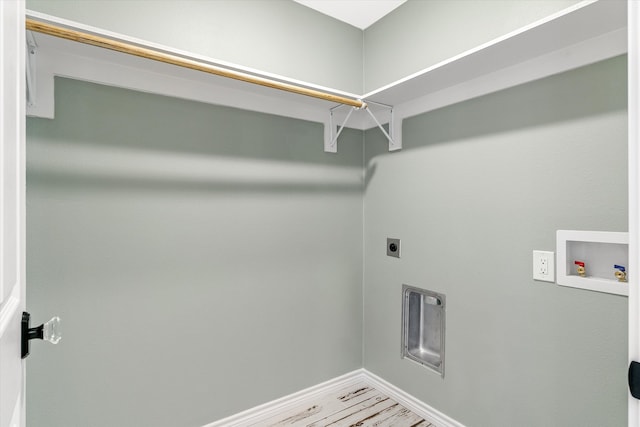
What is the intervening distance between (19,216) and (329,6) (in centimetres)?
204

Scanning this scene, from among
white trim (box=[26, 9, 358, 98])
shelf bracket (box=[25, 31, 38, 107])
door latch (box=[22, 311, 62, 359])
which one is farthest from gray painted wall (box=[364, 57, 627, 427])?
shelf bracket (box=[25, 31, 38, 107])

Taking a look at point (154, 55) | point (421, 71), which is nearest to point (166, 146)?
point (154, 55)

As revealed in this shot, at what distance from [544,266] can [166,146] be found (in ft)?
6.27

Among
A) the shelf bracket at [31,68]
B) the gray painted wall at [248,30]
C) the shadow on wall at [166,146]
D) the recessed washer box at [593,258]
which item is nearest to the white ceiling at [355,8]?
the gray painted wall at [248,30]

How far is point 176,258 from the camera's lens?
170cm

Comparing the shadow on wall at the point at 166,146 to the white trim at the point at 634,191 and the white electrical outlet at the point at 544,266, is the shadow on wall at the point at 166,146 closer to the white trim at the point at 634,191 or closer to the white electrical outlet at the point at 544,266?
the white electrical outlet at the point at 544,266

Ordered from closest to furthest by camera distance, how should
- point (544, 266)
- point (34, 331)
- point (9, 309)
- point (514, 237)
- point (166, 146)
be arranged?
point (9, 309)
point (34, 331)
point (544, 266)
point (514, 237)
point (166, 146)

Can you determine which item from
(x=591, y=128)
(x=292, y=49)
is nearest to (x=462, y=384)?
(x=591, y=128)

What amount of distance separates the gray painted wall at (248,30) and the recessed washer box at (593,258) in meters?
1.60

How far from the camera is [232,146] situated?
1.87 m

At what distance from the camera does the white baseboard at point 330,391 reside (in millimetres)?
1866

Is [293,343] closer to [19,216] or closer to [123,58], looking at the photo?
[19,216]

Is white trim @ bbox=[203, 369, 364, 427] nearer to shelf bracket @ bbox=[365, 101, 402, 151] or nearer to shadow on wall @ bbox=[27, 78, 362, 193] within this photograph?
shadow on wall @ bbox=[27, 78, 362, 193]

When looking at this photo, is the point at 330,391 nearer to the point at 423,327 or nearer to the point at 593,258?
the point at 423,327
